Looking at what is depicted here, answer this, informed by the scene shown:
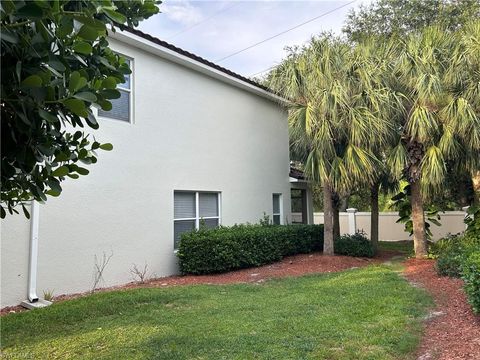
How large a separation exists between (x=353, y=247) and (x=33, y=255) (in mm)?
9355

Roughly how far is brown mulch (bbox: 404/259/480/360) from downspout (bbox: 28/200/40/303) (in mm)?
6153

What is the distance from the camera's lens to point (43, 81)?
196 cm

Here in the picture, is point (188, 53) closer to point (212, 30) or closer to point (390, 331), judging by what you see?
point (212, 30)

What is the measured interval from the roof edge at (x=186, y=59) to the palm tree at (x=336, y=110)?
1.16 meters

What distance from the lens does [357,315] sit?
5.93 meters

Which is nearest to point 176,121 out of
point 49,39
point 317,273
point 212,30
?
point 317,273

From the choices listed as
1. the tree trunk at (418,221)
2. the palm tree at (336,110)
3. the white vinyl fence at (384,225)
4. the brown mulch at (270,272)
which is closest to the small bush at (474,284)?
the brown mulch at (270,272)

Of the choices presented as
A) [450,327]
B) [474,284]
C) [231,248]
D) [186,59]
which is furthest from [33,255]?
[474,284]

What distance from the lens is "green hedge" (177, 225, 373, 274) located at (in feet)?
31.9

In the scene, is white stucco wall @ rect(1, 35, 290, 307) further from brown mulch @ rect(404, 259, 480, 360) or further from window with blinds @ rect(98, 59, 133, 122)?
brown mulch @ rect(404, 259, 480, 360)

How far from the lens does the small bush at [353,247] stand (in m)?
13.0

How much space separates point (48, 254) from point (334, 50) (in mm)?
9111

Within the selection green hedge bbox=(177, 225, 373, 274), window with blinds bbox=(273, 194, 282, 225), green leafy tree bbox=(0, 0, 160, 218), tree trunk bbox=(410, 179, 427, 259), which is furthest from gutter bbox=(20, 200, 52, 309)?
tree trunk bbox=(410, 179, 427, 259)

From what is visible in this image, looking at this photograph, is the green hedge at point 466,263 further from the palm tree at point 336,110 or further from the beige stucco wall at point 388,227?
the beige stucco wall at point 388,227
